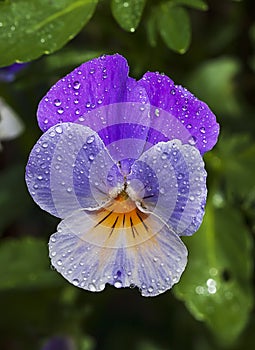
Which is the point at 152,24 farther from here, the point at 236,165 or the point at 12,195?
the point at 12,195

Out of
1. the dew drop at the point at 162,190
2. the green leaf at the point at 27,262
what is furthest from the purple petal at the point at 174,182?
the green leaf at the point at 27,262

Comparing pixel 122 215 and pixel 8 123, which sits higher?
pixel 122 215

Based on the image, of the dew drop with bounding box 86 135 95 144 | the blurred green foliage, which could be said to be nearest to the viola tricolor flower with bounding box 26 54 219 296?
the dew drop with bounding box 86 135 95 144

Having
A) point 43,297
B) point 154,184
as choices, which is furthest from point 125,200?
point 43,297

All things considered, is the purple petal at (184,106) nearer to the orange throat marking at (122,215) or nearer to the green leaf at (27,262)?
the orange throat marking at (122,215)

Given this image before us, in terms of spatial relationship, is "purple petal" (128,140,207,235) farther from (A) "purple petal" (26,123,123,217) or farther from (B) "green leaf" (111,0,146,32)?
A: (B) "green leaf" (111,0,146,32)

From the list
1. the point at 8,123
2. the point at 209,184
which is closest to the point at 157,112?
the point at 209,184
